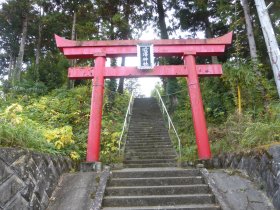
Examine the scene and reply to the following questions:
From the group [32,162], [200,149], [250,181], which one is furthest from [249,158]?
[32,162]

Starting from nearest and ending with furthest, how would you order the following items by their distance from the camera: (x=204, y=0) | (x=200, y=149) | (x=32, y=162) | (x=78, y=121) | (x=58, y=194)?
1. (x=32, y=162)
2. (x=58, y=194)
3. (x=200, y=149)
4. (x=78, y=121)
5. (x=204, y=0)

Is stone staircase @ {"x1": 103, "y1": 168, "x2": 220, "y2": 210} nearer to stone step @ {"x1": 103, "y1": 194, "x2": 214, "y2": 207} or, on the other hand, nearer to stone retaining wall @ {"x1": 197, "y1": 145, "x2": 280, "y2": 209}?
stone step @ {"x1": 103, "y1": 194, "x2": 214, "y2": 207}

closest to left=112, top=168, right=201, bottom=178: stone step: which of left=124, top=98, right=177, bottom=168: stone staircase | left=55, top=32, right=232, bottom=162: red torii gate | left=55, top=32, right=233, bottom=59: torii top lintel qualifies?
left=124, top=98, right=177, bottom=168: stone staircase

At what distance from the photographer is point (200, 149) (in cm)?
778

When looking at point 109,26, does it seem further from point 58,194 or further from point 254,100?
point 58,194

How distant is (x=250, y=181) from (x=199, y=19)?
12.1 meters

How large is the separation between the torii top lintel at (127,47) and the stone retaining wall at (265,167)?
3822 mm

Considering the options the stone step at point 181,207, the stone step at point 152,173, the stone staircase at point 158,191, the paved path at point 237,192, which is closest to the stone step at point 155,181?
the stone staircase at point 158,191

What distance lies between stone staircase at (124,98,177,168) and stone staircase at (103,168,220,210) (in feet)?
9.26

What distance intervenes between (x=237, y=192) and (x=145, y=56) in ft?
15.8

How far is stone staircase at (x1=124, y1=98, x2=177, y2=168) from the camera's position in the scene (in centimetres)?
920

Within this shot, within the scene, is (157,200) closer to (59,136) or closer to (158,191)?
(158,191)

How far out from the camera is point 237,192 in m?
5.27

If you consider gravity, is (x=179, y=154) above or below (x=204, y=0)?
below
